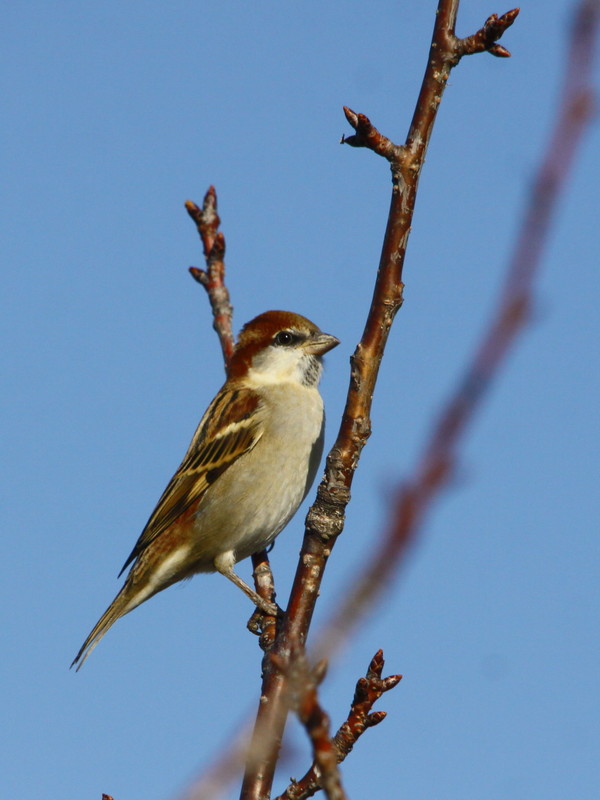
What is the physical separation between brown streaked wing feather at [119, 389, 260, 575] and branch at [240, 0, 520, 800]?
3.65m

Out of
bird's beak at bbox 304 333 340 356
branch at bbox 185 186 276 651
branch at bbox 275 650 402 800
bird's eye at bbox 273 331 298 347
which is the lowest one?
branch at bbox 275 650 402 800

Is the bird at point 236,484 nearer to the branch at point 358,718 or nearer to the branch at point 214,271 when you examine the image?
the branch at point 214,271

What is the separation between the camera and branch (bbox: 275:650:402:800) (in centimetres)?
358

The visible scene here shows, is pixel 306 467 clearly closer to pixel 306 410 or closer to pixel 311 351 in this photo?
pixel 306 410

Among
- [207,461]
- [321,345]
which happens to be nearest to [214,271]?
[321,345]

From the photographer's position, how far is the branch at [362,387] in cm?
309

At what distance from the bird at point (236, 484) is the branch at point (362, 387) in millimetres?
3341

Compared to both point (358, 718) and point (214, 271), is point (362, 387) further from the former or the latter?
point (214, 271)

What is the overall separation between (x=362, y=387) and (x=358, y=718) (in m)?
1.28

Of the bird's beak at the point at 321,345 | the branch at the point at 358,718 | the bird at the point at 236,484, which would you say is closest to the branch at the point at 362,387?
the branch at the point at 358,718

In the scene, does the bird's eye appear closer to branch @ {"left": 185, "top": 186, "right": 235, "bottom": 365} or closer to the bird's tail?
branch @ {"left": 185, "top": 186, "right": 235, "bottom": 365}

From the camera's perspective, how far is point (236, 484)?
7.48 metres

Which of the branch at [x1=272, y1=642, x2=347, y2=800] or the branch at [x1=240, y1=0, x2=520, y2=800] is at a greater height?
the branch at [x1=240, y1=0, x2=520, y2=800]

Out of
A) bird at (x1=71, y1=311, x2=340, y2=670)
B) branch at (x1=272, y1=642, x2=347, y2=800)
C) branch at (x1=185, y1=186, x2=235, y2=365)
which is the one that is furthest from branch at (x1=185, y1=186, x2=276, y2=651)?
branch at (x1=272, y1=642, x2=347, y2=800)
